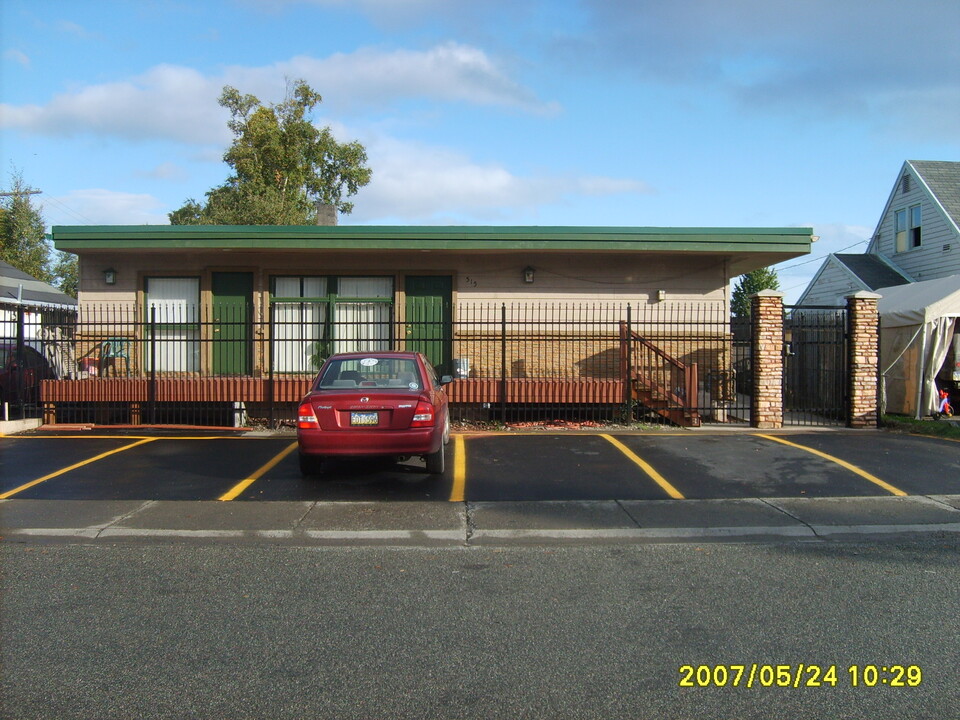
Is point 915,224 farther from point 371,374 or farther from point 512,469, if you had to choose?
point 371,374

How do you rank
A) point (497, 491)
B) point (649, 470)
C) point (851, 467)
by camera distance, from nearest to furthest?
point (497, 491) → point (649, 470) → point (851, 467)

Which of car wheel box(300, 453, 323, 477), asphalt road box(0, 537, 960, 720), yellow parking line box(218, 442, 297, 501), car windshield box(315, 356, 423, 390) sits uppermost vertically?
car windshield box(315, 356, 423, 390)

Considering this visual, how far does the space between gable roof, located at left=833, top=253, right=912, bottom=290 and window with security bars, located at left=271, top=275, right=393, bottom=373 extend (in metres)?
16.6

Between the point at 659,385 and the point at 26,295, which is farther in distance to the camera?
the point at 26,295

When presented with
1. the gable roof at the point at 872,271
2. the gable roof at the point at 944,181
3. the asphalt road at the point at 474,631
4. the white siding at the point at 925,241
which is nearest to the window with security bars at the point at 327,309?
the asphalt road at the point at 474,631

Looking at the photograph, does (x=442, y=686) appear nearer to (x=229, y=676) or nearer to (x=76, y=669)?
(x=229, y=676)

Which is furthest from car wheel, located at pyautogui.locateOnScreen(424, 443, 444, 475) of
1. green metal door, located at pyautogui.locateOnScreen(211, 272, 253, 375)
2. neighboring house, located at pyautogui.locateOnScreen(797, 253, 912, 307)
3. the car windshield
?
neighboring house, located at pyautogui.locateOnScreen(797, 253, 912, 307)

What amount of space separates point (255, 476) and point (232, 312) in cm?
708

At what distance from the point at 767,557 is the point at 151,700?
186 inches

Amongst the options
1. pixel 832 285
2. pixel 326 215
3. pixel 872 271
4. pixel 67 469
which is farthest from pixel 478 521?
pixel 832 285

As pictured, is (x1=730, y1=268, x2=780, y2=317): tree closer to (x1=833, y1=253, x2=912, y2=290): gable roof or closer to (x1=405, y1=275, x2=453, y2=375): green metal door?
(x1=833, y1=253, x2=912, y2=290): gable roof

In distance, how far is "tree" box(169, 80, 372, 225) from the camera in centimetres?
3422

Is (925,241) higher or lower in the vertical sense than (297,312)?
higher

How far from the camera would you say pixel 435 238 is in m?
14.2
